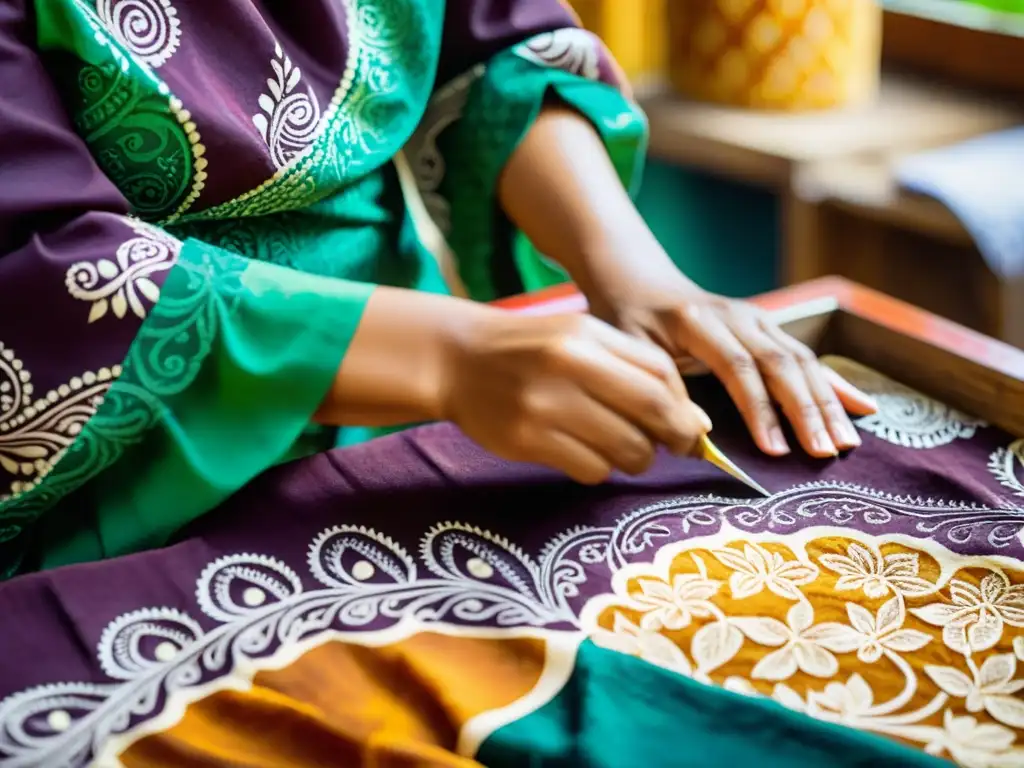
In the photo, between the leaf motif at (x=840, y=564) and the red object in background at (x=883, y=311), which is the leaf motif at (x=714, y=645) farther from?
the red object in background at (x=883, y=311)

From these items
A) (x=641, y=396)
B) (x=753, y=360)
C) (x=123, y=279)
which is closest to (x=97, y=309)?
(x=123, y=279)

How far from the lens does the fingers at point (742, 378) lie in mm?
629

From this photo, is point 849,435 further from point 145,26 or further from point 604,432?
point 145,26

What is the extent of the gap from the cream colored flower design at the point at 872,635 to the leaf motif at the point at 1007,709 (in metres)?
0.04

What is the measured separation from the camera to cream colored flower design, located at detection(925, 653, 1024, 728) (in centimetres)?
45

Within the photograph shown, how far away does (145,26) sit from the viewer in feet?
1.93

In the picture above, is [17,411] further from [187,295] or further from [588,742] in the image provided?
[588,742]

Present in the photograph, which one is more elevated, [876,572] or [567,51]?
[567,51]

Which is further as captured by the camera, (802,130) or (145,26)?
(802,130)

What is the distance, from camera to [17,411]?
1.68 feet

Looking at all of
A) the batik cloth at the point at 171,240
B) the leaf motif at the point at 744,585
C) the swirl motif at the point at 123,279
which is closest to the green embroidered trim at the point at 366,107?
the batik cloth at the point at 171,240

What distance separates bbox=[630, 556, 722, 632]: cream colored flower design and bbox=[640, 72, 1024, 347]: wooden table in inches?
27.8

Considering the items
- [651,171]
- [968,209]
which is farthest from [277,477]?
[651,171]

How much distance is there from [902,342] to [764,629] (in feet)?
0.89
